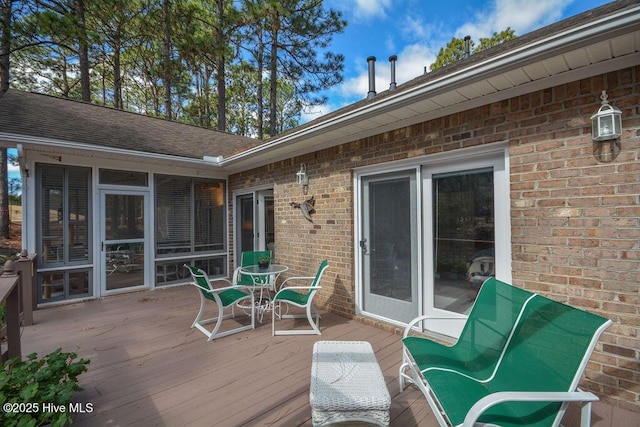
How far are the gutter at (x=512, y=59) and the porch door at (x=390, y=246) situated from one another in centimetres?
Answer: 96

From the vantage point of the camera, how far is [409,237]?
11.7ft

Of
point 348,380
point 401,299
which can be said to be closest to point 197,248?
point 401,299

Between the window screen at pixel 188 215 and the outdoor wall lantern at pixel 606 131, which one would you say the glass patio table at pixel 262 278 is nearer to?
the window screen at pixel 188 215

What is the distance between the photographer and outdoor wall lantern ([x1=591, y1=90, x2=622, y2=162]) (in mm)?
2076

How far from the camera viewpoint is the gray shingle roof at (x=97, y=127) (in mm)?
4825

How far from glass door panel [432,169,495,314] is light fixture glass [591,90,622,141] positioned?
0.86m

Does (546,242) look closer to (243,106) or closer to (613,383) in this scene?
(613,383)

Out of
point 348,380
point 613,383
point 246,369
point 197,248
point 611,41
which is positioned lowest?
point 246,369

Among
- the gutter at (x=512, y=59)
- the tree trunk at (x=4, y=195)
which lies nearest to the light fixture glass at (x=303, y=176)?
the gutter at (x=512, y=59)

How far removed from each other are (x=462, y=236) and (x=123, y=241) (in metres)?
5.98

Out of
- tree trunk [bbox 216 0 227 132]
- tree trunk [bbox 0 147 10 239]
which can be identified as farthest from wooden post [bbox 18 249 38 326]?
tree trunk [bbox 0 147 10 239]

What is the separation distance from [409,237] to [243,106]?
15479 millimetres

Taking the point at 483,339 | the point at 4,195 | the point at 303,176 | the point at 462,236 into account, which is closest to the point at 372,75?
the point at 303,176

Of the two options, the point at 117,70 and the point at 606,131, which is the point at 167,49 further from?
the point at 606,131
